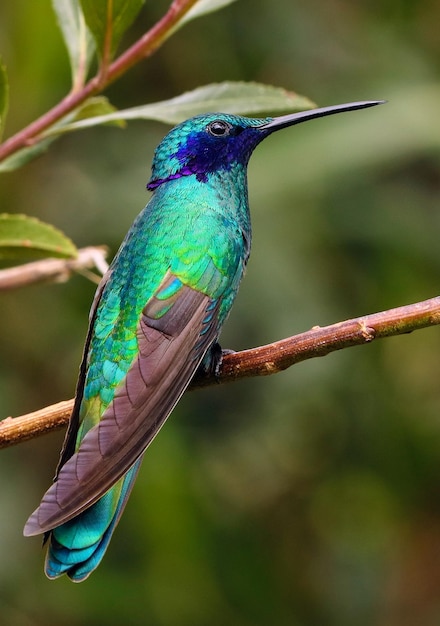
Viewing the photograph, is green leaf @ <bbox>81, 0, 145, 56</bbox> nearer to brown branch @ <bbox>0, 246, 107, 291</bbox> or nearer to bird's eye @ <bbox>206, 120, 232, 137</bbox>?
brown branch @ <bbox>0, 246, 107, 291</bbox>

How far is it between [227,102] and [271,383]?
1.48 meters

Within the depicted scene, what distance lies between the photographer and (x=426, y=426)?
4125 millimetres

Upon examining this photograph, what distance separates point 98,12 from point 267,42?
7.09 feet

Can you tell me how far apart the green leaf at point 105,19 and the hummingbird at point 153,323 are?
0.56 meters

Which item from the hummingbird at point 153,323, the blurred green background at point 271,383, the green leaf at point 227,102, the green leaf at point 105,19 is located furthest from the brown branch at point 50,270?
the blurred green background at point 271,383

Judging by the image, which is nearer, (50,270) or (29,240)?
(29,240)

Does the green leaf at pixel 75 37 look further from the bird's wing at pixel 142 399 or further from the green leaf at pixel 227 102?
the bird's wing at pixel 142 399

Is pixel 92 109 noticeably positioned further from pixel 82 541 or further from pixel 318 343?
pixel 82 541

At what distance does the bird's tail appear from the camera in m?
2.30

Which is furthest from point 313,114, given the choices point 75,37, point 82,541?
point 82,541

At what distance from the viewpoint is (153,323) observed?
104 inches

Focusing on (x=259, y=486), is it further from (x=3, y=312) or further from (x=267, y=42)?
(x=267, y=42)

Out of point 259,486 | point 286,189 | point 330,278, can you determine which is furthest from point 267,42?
point 259,486

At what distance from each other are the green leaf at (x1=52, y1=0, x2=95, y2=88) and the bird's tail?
3.70 ft
